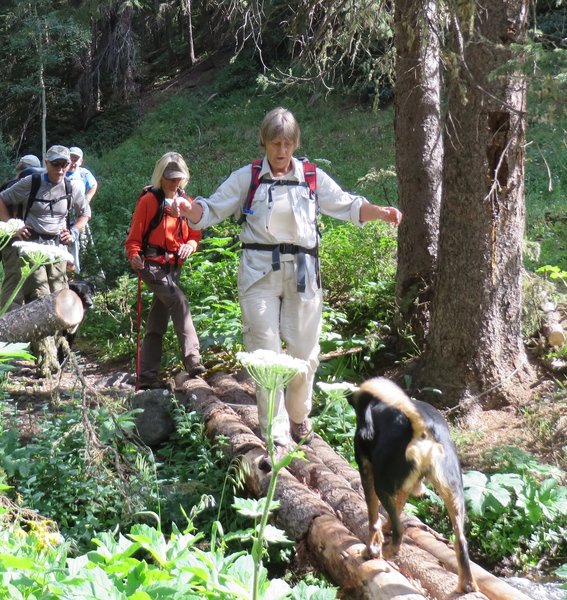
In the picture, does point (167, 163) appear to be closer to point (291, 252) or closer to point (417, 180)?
point (291, 252)

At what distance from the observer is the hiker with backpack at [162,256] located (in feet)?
23.4

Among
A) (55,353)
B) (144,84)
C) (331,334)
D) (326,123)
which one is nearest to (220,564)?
(331,334)

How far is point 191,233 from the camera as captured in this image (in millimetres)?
7531

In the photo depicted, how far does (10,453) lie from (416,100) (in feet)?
16.5

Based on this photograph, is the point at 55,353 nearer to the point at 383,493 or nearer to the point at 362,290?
the point at 362,290

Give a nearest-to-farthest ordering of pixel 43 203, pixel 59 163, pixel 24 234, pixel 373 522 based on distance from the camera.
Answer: pixel 373 522, pixel 24 234, pixel 59 163, pixel 43 203

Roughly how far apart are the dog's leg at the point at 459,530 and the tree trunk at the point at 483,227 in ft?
9.85

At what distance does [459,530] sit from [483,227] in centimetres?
335

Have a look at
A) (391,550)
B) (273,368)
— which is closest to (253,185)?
(391,550)

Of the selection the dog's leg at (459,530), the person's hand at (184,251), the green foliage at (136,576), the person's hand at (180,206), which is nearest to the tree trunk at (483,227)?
the person's hand at (184,251)

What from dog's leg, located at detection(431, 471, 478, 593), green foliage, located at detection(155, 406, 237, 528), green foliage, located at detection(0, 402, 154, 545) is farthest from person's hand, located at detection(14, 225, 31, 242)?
dog's leg, located at detection(431, 471, 478, 593)

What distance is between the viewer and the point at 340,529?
450 cm

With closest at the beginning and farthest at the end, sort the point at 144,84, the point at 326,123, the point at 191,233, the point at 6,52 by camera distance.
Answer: the point at 191,233 < the point at 326,123 < the point at 6,52 < the point at 144,84

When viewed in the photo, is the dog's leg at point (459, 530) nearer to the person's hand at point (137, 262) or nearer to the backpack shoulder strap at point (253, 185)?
the backpack shoulder strap at point (253, 185)
